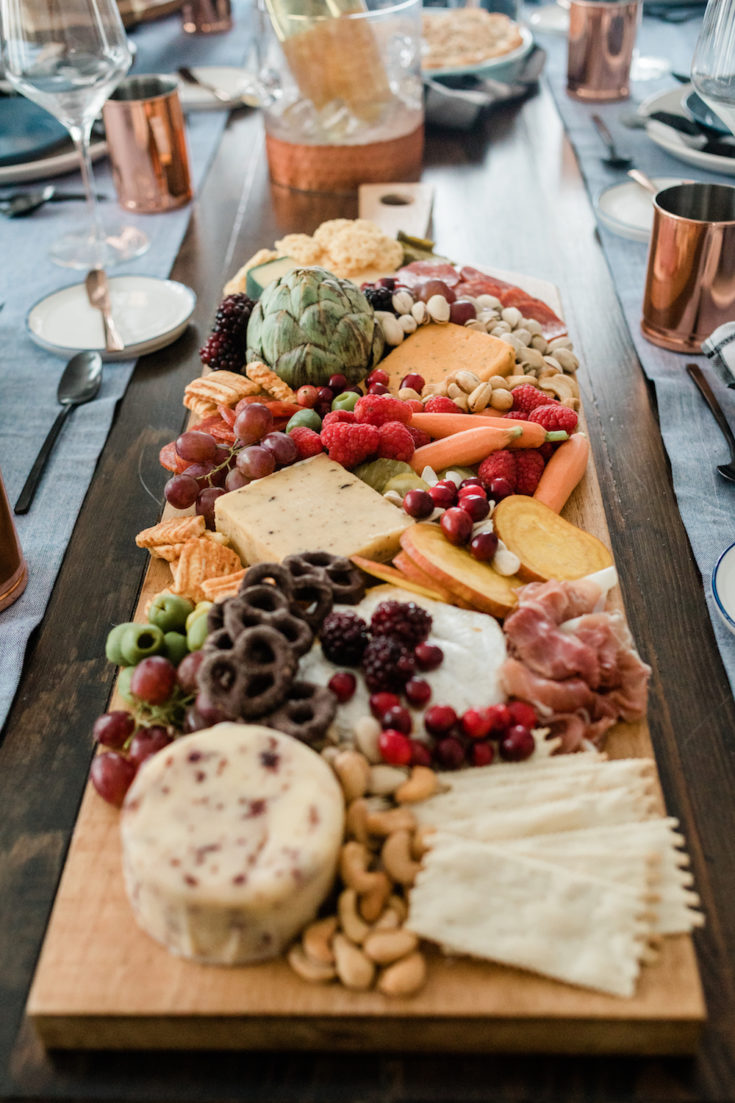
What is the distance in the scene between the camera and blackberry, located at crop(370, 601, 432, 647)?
1.10 m

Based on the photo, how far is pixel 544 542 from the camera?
1.32 m

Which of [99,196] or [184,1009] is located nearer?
[184,1009]

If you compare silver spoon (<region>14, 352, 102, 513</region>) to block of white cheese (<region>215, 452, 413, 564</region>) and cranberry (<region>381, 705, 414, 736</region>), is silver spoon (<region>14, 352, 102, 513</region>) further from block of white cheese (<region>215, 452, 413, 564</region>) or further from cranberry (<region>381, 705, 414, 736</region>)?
cranberry (<region>381, 705, 414, 736</region>)

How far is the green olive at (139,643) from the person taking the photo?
3.79 ft

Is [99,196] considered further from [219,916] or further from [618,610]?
[219,916]

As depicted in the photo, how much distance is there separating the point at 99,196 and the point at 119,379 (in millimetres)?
929

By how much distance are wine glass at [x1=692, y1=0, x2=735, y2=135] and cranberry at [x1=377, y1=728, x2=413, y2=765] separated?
1.44 meters

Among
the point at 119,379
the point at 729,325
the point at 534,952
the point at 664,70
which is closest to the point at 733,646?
the point at 534,952

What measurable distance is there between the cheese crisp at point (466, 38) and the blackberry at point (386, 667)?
88.0 inches

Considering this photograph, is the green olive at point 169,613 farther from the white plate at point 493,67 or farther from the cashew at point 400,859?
the white plate at point 493,67

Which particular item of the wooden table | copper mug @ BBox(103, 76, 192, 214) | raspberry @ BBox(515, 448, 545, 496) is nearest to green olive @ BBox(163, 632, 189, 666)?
the wooden table

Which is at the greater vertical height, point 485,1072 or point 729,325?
point 729,325

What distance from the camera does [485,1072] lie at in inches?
33.7

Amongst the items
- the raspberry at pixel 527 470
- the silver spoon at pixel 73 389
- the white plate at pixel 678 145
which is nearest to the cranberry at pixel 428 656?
the raspberry at pixel 527 470
